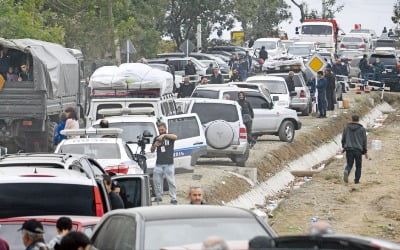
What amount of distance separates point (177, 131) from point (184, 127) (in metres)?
0.24

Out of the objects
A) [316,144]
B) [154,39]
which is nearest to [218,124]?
[316,144]

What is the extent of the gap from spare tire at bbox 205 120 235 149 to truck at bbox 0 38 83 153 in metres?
3.66

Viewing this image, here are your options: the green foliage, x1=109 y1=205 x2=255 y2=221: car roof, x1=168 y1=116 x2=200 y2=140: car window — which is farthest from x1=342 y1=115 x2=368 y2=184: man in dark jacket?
x1=109 y1=205 x2=255 y2=221: car roof

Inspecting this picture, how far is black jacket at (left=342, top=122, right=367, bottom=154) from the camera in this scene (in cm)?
2914

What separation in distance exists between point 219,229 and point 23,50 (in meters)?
22.3

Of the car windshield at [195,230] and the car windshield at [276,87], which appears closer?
the car windshield at [195,230]

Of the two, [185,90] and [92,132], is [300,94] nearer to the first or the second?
[185,90]

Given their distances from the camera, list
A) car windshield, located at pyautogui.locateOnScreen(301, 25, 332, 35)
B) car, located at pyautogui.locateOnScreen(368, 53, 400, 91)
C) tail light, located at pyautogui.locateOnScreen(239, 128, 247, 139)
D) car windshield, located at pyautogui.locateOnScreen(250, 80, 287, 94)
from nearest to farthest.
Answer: tail light, located at pyautogui.locateOnScreen(239, 128, 247, 139) → car windshield, located at pyautogui.locateOnScreen(250, 80, 287, 94) → car, located at pyautogui.locateOnScreen(368, 53, 400, 91) → car windshield, located at pyautogui.locateOnScreen(301, 25, 332, 35)

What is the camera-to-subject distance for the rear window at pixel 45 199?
1329 cm

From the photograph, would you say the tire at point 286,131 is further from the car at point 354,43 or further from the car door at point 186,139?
the car at point 354,43

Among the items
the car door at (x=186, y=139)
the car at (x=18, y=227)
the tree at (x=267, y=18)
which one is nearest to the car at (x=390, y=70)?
the tree at (x=267, y=18)

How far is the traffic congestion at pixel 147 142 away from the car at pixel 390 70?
9 centimetres

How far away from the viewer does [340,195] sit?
96.6 feet

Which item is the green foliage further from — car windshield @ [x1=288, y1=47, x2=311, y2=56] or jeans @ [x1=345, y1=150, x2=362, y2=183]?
car windshield @ [x1=288, y1=47, x2=311, y2=56]
